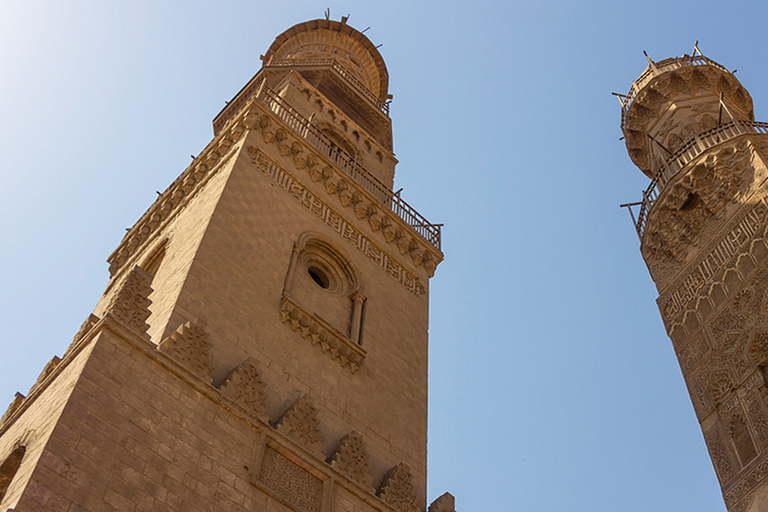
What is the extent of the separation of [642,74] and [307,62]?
377 inches

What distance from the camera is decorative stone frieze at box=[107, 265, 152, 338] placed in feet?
34.7

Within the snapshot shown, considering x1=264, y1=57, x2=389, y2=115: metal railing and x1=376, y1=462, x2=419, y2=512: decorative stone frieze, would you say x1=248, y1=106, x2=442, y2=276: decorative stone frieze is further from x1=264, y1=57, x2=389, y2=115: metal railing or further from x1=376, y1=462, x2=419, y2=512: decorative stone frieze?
x1=264, y1=57, x2=389, y2=115: metal railing

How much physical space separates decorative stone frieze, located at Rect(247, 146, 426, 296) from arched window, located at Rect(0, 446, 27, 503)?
771 cm

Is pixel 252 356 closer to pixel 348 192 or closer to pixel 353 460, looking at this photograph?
pixel 353 460

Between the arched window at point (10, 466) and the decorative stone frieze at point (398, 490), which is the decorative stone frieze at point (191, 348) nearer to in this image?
the arched window at point (10, 466)

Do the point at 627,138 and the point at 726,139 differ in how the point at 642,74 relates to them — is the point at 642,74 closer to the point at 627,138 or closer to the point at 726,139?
the point at 627,138

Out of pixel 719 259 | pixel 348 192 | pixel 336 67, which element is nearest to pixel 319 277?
pixel 348 192

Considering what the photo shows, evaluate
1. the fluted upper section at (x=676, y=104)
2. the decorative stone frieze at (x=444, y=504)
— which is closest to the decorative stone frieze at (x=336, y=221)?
the decorative stone frieze at (x=444, y=504)

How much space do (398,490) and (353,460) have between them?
87cm

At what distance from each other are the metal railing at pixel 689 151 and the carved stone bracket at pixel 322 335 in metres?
9.28

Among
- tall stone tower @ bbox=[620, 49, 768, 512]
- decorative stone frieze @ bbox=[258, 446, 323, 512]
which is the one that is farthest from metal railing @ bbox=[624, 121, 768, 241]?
decorative stone frieze @ bbox=[258, 446, 323, 512]

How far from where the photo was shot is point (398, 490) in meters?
12.1

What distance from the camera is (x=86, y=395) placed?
30.5 ft

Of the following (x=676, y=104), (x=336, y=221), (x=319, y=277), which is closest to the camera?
(x=319, y=277)
